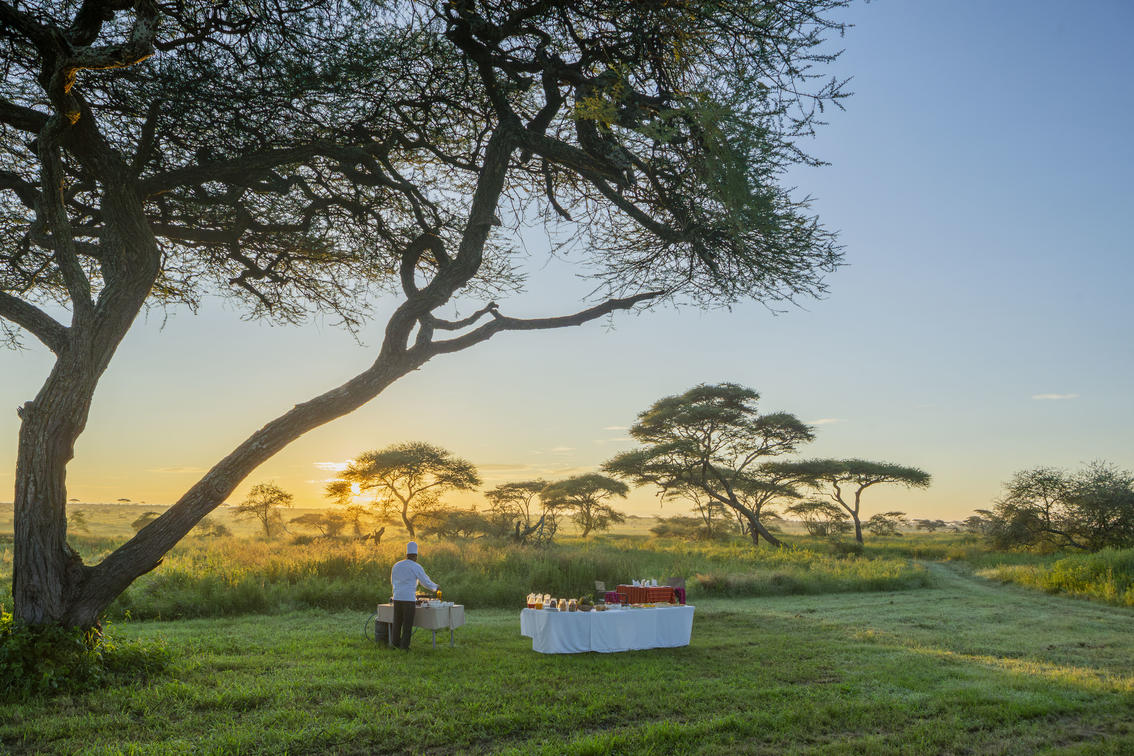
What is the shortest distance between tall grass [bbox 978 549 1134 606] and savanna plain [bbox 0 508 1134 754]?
1.67ft

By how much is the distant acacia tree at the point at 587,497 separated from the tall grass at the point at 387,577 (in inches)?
692

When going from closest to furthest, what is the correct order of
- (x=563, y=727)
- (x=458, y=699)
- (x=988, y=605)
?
(x=563, y=727)
(x=458, y=699)
(x=988, y=605)

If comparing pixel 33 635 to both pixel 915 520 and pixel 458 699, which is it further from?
pixel 915 520

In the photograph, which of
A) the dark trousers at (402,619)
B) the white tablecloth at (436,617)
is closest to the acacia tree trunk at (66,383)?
the dark trousers at (402,619)

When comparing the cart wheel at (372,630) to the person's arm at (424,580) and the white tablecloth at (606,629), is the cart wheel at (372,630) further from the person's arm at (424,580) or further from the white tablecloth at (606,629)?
the white tablecloth at (606,629)

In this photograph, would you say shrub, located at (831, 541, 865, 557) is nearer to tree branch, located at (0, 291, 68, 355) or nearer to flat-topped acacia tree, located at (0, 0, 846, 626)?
flat-topped acacia tree, located at (0, 0, 846, 626)

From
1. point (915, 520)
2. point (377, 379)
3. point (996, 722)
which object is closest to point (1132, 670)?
point (996, 722)

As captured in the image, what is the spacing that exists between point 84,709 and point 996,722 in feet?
24.2

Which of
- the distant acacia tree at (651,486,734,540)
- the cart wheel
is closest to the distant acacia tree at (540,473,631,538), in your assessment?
the distant acacia tree at (651,486,734,540)

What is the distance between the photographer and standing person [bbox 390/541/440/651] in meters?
8.76

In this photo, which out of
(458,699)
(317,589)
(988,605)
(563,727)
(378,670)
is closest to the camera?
(563,727)

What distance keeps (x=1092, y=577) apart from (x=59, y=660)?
773 inches

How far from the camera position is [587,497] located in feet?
131

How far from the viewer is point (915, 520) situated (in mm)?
74938
